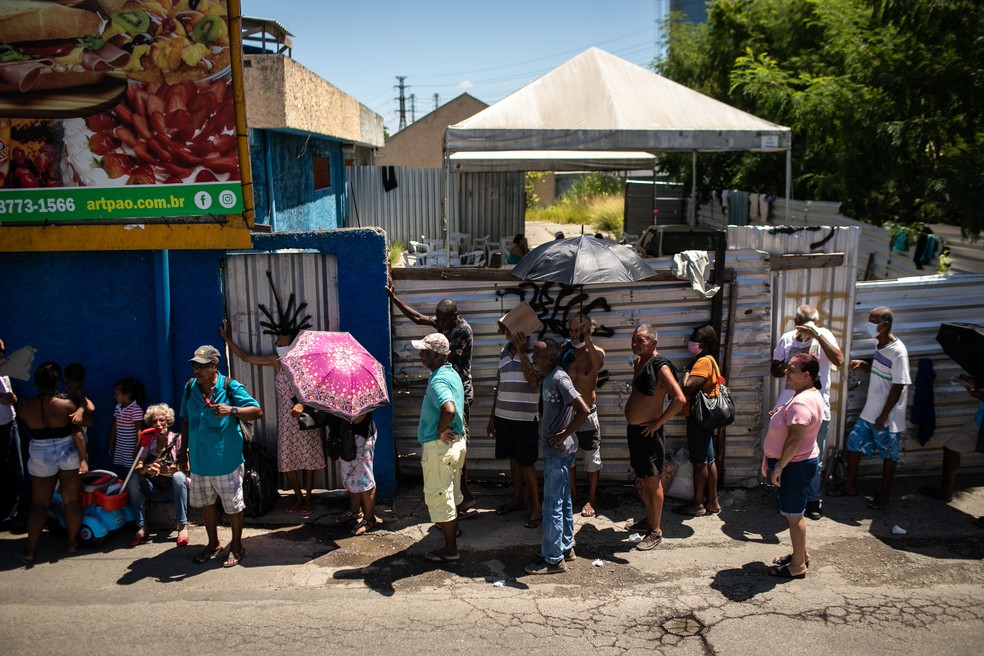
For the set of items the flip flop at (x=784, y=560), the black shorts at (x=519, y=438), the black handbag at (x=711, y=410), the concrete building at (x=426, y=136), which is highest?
the concrete building at (x=426, y=136)

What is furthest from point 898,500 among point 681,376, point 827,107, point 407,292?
point 827,107

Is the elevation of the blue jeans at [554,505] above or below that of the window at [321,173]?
below

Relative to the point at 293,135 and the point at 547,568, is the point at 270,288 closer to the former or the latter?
the point at 547,568

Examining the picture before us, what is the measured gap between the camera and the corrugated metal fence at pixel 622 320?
679 cm

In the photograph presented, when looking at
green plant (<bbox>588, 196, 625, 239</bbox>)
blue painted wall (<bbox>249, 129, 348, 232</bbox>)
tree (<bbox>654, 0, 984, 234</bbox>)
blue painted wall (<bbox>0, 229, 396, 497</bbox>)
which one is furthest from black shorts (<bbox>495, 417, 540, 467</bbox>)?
green plant (<bbox>588, 196, 625, 239</bbox>)

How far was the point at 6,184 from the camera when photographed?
635 centimetres

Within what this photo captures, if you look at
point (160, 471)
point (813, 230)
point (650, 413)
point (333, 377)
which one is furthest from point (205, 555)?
point (813, 230)

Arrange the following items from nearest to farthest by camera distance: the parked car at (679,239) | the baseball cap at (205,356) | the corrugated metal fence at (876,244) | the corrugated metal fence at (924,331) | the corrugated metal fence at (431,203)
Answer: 1. the baseball cap at (205,356)
2. the corrugated metal fence at (924,331)
3. the corrugated metal fence at (876,244)
4. the parked car at (679,239)
5. the corrugated metal fence at (431,203)

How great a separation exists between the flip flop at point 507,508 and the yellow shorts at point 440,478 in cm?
102

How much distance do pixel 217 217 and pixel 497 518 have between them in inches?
133

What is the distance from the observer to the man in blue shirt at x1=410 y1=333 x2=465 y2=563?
550 cm

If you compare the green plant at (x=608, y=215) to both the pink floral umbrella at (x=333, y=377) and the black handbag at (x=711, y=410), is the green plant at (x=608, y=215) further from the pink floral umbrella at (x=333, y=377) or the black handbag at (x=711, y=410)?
the pink floral umbrella at (x=333, y=377)

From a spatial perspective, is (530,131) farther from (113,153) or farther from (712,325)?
→ (113,153)

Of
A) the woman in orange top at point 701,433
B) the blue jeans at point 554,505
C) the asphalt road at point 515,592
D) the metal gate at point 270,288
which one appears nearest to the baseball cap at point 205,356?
the metal gate at point 270,288
